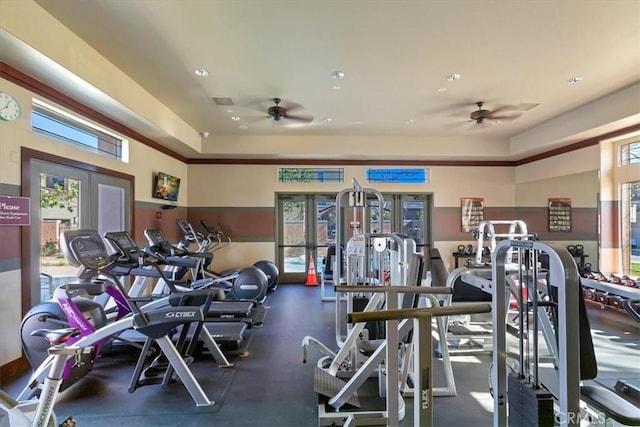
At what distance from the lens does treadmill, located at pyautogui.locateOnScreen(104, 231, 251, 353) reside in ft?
Answer: 10.8

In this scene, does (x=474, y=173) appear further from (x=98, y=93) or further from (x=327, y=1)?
(x=98, y=93)

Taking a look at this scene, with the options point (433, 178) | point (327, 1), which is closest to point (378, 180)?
point (433, 178)

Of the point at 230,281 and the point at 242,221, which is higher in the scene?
the point at 242,221

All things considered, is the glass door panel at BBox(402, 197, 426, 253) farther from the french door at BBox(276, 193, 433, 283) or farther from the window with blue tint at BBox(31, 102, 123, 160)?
the window with blue tint at BBox(31, 102, 123, 160)

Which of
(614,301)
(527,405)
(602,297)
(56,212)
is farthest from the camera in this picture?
(602,297)

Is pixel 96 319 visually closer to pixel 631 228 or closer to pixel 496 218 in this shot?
pixel 631 228

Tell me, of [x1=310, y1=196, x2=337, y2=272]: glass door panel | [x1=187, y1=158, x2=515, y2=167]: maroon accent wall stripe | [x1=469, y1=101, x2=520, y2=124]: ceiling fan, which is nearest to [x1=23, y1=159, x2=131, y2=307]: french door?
[x1=187, y1=158, x2=515, y2=167]: maroon accent wall stripe

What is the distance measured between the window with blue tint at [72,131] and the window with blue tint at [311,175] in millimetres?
3552

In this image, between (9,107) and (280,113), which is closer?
(9,107)

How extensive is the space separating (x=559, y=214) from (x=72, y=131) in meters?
9.43

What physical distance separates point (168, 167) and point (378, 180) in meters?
4.71

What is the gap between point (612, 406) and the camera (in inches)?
66.4

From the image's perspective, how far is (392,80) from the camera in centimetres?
436

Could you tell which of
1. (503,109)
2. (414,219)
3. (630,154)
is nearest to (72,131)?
(503,109)
